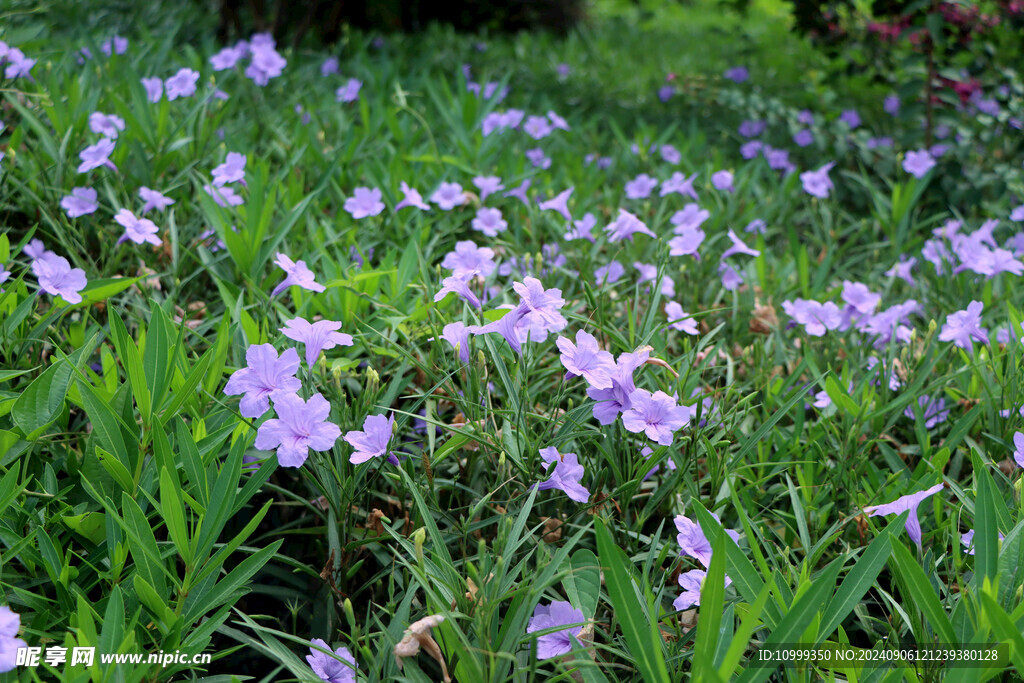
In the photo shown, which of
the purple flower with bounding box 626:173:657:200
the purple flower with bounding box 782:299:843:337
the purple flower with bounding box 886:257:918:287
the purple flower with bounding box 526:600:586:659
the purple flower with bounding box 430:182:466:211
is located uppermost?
the purple flower with bounding box 430:182:466:211

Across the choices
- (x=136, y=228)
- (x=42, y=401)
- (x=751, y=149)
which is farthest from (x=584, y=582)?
(x=751, y=149)

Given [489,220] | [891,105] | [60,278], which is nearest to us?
[60,278]

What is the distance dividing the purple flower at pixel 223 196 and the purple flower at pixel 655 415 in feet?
4.06

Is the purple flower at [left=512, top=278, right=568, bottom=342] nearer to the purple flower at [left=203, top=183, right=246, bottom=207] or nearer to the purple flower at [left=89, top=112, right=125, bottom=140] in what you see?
the purple flower at [left=203, top=183, right=246, bottom=207]

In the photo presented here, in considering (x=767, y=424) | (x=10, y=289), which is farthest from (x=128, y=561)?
(x=767, y=424)

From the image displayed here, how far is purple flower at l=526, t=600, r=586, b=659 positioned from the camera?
0.98 meters

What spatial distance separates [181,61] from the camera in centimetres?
315

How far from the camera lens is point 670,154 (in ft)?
9.42

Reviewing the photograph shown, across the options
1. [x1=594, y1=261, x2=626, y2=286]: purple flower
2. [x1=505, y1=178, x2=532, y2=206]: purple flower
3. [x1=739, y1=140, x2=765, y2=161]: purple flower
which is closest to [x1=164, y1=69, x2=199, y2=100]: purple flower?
[x1=505, y1=178, x2=532, y2=206]: purple flower

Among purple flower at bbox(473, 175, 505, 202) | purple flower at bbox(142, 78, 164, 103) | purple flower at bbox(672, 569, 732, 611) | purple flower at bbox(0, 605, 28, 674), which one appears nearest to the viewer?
purple flower at bbox(0, 605, 28, 674)

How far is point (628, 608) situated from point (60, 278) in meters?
1.19

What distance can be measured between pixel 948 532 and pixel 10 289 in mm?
1699

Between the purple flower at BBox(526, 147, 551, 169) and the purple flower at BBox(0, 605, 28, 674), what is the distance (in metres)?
2.21

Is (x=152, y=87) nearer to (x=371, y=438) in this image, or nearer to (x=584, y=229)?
(x=584, y=229)
